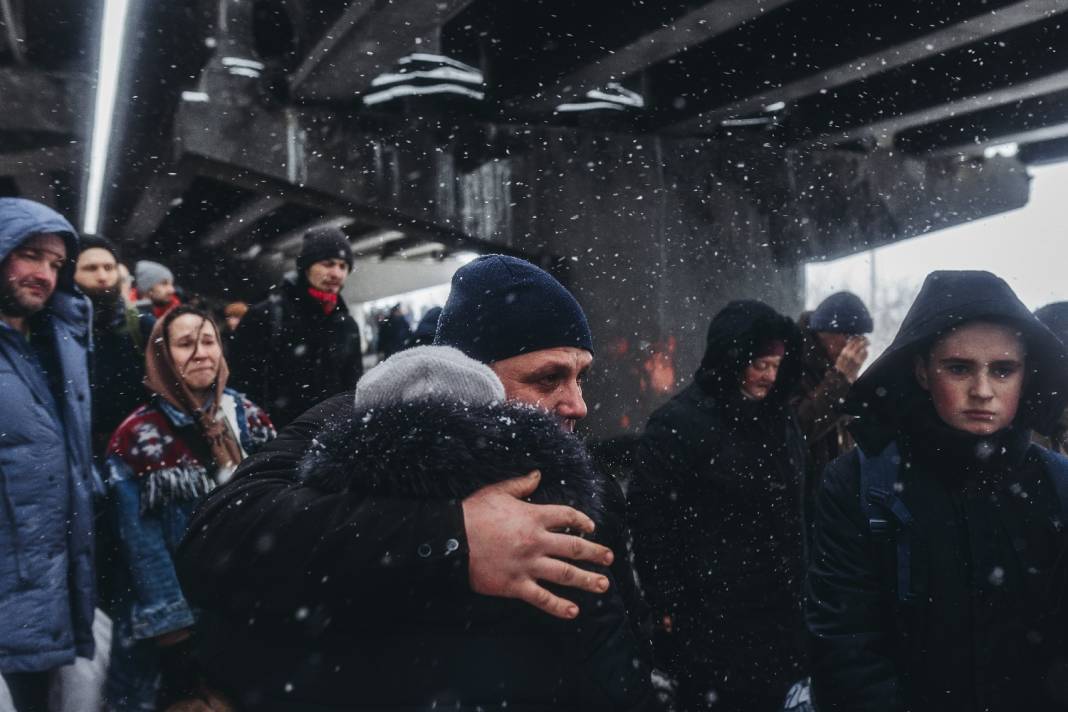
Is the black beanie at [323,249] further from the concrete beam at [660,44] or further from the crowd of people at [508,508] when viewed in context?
the concrete beam at [660,44]

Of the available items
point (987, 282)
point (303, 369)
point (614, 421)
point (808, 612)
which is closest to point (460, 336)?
point (808, 612)

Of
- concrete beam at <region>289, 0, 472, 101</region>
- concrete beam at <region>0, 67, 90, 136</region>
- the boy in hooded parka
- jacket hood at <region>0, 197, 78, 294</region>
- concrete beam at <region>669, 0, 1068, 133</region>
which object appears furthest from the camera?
concrete beam at <region>0, 67, 90, 136</region>

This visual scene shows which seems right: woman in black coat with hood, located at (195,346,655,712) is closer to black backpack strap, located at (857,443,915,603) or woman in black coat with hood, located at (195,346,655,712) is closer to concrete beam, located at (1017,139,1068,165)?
black backpack strap, located at (857,443,915,603)

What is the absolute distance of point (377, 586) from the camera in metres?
1.16

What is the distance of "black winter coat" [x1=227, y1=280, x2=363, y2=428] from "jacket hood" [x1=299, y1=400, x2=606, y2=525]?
383 centimetres

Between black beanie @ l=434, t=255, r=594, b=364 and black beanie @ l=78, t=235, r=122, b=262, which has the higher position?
black beanie @ l=78, t=235, r=122, b=262

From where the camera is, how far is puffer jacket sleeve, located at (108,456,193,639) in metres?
3.31

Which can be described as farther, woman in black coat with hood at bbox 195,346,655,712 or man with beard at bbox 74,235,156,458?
man with beard at bbox 74,235,156,458

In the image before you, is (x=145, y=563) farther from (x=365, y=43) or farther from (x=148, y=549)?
(x=365, y=43)

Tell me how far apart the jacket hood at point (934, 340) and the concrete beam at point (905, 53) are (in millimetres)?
3812

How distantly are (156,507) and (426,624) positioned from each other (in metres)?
2.57

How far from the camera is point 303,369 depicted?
5020 mm

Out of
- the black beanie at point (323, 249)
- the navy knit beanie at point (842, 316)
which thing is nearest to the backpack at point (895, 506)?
the navy knit beanie at point (842, 316)

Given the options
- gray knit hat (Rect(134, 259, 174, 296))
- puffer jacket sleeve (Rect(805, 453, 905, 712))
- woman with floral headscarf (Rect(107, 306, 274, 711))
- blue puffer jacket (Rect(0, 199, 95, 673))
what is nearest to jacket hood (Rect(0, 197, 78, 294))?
blue puffer jacket (Rect(0, 199, 95, 673))
